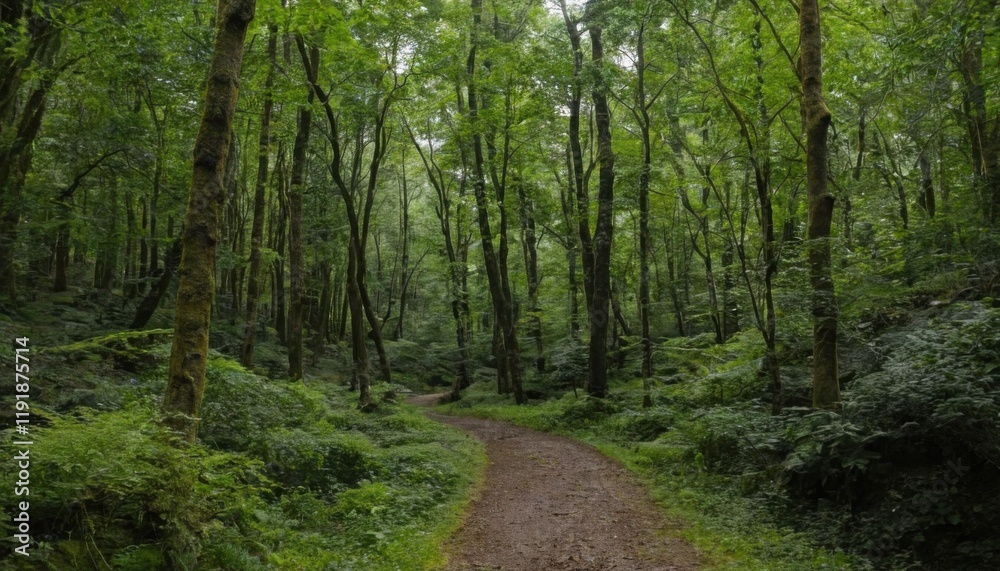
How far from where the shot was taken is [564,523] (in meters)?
7.80

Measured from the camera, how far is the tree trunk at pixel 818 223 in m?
8.02

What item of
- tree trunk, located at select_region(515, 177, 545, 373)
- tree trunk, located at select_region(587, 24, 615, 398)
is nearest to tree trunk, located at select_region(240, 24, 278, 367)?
tree trunk, located at select_region(587, 24, 615, 398)

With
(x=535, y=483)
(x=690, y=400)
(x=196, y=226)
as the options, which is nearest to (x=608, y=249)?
(x=690, y=400)

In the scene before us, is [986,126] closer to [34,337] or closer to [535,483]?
[535,483]

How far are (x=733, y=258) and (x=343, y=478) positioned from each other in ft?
70.4

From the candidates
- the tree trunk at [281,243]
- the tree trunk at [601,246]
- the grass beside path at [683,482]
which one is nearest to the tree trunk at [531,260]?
the tree trunk at [601,246]

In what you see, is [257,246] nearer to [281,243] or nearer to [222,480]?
[281,243]

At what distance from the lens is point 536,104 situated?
64.8 ft

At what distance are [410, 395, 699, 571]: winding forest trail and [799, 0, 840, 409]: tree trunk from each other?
3107 millimetres

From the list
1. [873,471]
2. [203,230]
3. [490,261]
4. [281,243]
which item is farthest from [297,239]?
[873,471]

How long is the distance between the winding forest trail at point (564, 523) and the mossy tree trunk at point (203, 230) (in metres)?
3.39

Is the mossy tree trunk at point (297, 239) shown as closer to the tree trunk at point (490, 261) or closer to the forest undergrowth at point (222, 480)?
the forest undergrowth at point (222, 480)

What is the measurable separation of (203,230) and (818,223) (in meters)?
8.11

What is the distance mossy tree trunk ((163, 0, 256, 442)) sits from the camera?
203 inches
